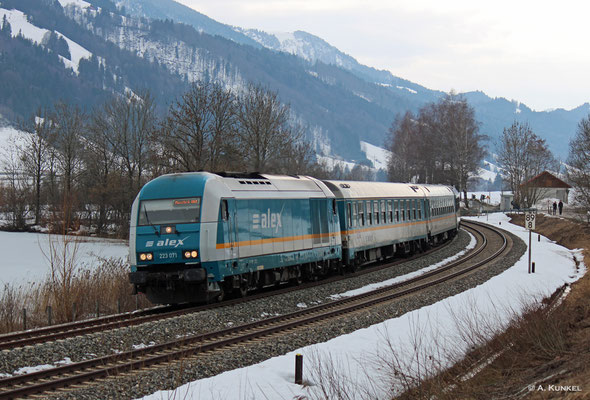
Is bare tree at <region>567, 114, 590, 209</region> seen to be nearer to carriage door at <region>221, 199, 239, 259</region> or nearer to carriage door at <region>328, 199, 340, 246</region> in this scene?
carriage door at <region>328, 199, 340, 246</region>

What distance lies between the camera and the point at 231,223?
620 inches

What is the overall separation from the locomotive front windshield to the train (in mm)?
25

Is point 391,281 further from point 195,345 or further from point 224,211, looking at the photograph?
point 195,345

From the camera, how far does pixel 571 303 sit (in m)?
15.5

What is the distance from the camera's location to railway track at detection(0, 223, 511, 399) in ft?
28.9

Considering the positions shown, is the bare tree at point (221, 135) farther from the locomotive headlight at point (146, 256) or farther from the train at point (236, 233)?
the locomotive headlight at point (146, 256)

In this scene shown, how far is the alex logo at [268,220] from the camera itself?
16959 mm

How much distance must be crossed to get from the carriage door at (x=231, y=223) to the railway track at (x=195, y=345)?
7.35 feet

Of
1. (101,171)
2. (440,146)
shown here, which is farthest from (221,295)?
(440,146)

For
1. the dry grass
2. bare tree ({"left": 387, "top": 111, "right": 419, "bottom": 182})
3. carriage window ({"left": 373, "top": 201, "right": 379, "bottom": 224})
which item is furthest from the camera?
bare tree ({"left": 387, "top": 111, "right": 419, "bottom": 182})

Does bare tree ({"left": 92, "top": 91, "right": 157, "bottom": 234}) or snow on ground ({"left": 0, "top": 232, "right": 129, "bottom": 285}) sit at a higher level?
bare tree ({"left": 92, "top": 91, "right": 157, "bottom": 234})

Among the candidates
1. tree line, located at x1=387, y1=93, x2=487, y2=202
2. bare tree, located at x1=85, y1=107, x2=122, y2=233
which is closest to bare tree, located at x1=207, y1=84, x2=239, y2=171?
bare tree, located at x1=85, y1=107, x2=122, y2=233

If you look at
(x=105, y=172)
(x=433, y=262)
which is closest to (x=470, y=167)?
(x=105, y=172)

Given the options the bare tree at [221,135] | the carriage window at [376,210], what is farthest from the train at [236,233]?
the bare tree at [221,135]
